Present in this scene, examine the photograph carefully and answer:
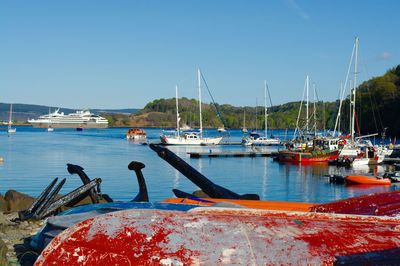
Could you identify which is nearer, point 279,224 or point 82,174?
point 279,224

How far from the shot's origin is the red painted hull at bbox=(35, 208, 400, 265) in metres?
4.01

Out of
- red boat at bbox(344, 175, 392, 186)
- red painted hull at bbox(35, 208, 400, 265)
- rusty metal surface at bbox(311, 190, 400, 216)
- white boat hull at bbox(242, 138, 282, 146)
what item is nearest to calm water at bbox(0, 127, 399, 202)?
red boat at bbox(344, 175, 392, 186)

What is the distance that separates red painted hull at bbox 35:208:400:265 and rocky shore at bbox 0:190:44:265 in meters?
4.17

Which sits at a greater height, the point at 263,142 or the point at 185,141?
the point at 185,141

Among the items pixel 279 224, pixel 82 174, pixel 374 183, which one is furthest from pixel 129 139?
pixel 279 224

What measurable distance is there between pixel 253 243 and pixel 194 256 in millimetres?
428

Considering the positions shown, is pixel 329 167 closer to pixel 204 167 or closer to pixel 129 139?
pixel 204 167

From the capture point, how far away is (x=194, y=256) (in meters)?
3.99

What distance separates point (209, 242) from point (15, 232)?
388 inches

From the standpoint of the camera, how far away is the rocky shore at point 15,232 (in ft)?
31.8

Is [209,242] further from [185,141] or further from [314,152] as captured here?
[185,141]

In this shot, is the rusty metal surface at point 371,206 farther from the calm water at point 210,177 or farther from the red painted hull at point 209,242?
the calm water at point 210,177

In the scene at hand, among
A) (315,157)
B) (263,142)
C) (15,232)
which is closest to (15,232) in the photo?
(15,232)

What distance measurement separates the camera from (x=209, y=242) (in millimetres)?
4066
